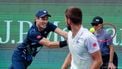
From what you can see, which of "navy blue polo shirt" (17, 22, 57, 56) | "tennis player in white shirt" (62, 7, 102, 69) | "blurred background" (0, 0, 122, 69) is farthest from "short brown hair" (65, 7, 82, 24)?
"blurred background" (0, 0, 122, 69)

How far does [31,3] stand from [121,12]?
1.63 m

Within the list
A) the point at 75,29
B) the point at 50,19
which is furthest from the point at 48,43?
the point at 50,19

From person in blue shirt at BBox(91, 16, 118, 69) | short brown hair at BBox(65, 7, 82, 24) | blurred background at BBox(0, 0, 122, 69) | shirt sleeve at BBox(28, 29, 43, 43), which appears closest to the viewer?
short brown hair at BBox(65, 7, 82, 24)

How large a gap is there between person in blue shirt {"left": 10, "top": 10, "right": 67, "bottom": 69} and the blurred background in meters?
2.26

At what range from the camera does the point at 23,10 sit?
405 inches

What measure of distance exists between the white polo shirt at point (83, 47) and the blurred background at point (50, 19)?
417cm

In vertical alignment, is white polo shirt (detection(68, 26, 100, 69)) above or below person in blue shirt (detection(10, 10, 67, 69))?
above

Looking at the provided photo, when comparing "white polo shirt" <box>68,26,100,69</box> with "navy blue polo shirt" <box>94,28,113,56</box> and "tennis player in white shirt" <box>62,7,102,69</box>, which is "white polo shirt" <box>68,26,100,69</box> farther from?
"navy blue polo shirt" <box>94,28,113,56</box>

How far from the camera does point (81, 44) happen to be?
5914mm

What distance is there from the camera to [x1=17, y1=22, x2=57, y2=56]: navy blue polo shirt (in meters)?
7.56

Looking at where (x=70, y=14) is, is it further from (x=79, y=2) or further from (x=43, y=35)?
(x=79, y=2)

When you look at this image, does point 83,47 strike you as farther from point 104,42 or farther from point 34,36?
point 104,42

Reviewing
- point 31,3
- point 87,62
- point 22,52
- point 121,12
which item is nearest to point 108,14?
point 121,12

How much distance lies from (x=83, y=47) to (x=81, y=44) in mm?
40
